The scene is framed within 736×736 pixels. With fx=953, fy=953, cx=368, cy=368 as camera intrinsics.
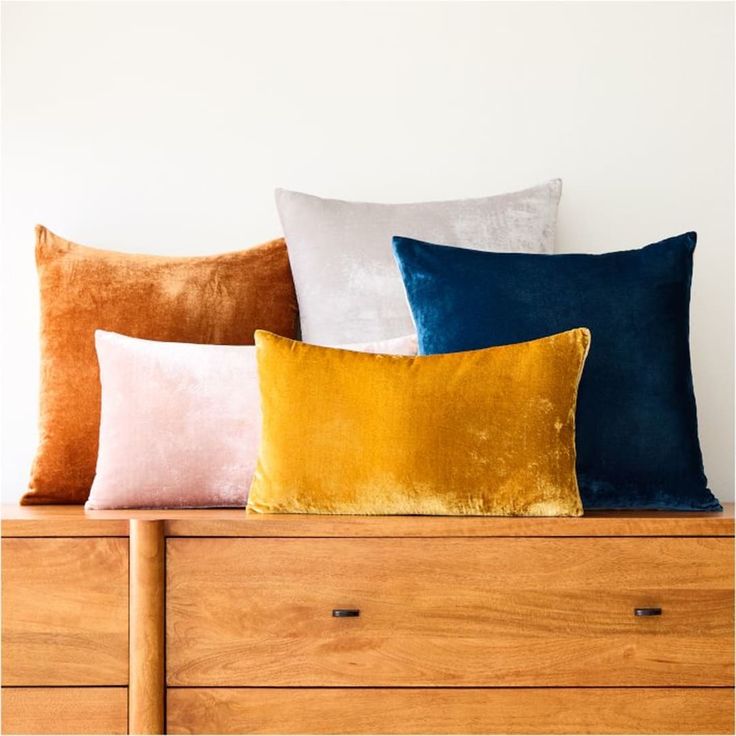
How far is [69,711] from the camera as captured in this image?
135 centimetres

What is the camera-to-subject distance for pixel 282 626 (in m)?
1.33

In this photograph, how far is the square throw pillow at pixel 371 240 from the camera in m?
1.74

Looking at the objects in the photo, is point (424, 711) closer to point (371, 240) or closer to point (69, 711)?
point (69, 711)

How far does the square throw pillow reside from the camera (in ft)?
5.71

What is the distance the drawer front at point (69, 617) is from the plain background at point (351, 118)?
2.50 feet

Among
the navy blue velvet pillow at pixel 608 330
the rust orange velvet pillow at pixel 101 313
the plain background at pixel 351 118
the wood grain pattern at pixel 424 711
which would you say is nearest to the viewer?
the wood grain pattern at pixel 424 711

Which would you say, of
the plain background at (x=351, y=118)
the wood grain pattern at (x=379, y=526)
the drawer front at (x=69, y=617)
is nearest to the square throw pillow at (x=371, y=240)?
the plain background at (x=351, y=118)

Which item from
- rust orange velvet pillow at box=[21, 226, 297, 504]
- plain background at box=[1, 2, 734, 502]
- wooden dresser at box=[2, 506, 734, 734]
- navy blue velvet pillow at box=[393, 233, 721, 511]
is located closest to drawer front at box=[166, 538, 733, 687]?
wooden dresser at box=[2, 506, 734, 734]

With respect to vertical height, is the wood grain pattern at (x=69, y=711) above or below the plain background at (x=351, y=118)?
below

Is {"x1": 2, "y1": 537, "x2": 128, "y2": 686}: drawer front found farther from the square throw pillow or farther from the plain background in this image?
the plain background

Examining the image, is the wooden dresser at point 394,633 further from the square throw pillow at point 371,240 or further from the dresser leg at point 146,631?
the square throw pillow at point 371,240

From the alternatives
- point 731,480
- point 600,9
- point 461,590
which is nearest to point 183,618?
point 461,590

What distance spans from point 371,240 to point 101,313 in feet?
1.68

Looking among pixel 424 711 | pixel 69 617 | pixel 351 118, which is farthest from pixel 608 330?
pixel 69 617
